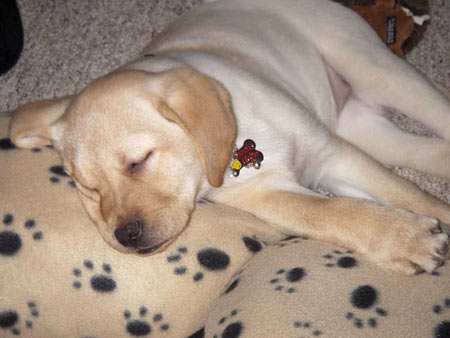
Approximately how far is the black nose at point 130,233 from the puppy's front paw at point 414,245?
0.87 meters

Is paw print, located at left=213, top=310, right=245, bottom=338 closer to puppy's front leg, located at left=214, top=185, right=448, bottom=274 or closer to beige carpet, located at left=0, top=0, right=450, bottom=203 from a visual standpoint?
puppy's front leg, located at left=214, top=185, right=448, bottom=274

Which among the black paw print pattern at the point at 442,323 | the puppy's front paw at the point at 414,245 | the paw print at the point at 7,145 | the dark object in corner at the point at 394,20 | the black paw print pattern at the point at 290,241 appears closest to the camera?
the black paw print pattern at the point at 442,323

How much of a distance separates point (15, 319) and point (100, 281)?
35 cm

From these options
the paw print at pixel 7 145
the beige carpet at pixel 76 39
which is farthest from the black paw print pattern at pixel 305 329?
the beige carpet at pixel 76 39

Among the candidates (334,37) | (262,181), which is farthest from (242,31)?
(262,181)

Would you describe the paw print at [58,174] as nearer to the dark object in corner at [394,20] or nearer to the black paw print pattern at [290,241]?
the black paw print pattern at [290,241]

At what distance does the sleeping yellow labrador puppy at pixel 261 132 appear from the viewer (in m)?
1.77

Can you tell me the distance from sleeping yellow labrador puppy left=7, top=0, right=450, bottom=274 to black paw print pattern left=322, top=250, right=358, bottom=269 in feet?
0.15

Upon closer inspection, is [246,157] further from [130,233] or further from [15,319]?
[15,319]

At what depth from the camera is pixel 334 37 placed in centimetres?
254

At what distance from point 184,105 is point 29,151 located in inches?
29.2

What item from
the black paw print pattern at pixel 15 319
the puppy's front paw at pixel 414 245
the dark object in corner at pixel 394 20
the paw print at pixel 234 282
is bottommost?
the black paw print pattern at pixel 15 319

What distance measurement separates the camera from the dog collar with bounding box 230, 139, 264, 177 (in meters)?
1.96

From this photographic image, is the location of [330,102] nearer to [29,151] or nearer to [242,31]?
[242,31]
